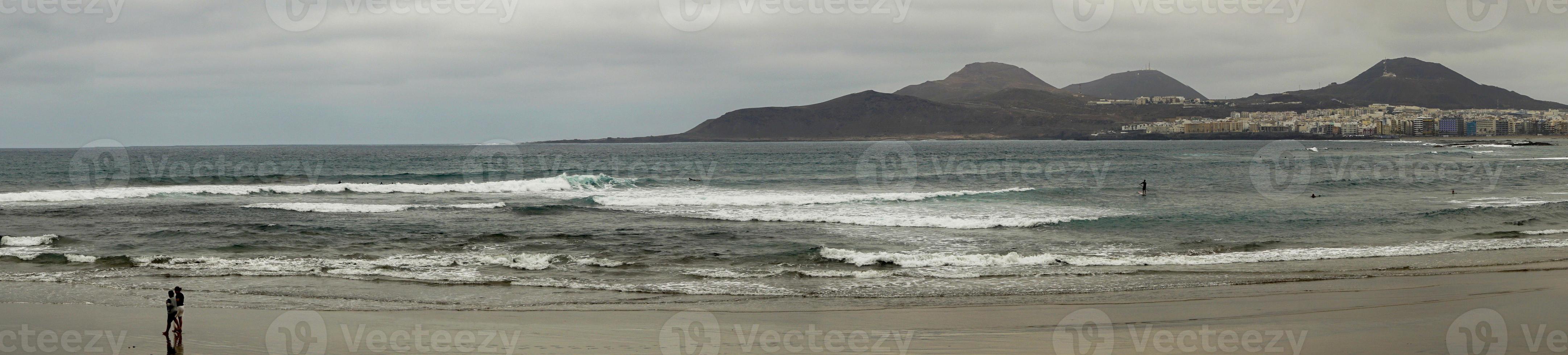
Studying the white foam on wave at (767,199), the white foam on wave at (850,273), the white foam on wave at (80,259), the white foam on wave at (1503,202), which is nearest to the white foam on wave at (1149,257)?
the white foam on wave at (850,273)

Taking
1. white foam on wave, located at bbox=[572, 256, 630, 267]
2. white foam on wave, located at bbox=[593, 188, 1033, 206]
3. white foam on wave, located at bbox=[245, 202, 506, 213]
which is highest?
white foam on wave, located at bbox=[245, 202, 506, 213]

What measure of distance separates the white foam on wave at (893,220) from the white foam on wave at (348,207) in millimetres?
8988

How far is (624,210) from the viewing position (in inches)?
1190

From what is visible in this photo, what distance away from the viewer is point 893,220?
2641cm

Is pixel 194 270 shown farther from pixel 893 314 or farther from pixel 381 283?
pixel 893 314

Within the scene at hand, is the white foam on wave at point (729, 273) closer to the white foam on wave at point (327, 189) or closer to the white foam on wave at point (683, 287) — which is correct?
the white foam on wave at point (683, 287)

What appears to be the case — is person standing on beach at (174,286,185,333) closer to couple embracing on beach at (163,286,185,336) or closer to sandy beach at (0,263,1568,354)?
couple embracing on beach at (163,286,185,336)

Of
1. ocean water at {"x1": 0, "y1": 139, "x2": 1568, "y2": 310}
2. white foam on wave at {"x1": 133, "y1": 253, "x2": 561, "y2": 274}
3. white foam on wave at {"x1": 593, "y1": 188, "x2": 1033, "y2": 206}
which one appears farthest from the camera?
white foam on wave at {"x1": 593, "y1": 188, "x2": 1033, "y2": 206}

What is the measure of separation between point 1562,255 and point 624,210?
80.8 ft

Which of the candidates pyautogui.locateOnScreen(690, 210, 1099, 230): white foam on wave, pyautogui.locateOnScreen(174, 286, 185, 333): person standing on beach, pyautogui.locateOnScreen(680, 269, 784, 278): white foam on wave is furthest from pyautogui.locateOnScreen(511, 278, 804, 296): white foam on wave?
pyautogui.locateOnScreen(690, 210, 1099, 230): white foam on wave

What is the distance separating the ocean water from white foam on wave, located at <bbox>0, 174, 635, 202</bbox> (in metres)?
0.26

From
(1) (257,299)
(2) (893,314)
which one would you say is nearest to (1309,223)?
(2) (893,314)

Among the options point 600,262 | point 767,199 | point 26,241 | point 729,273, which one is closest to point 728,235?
point 600,262

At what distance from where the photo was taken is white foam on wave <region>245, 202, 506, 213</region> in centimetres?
2983
